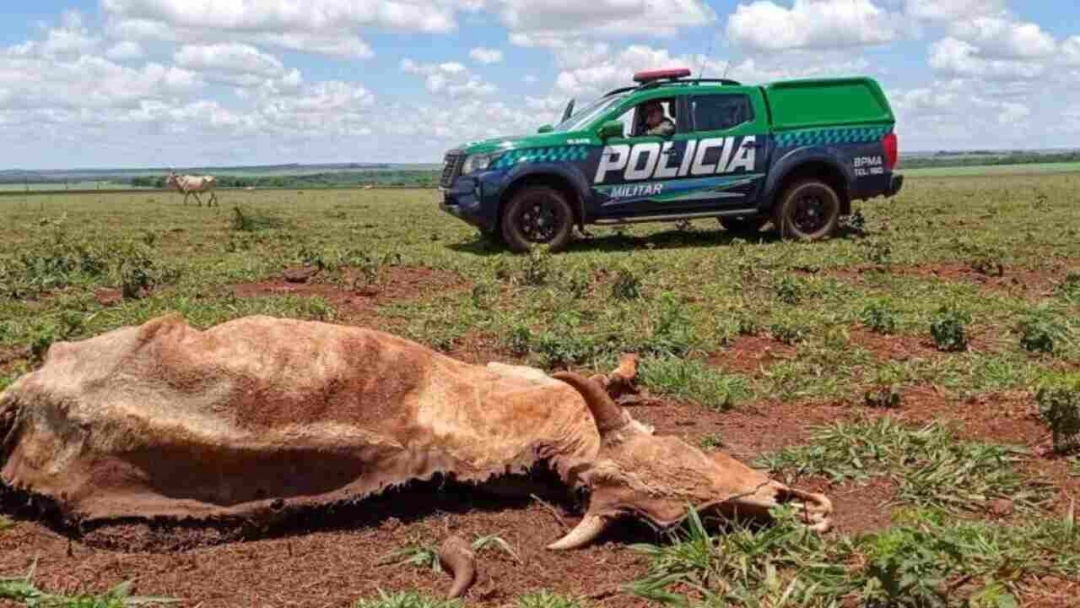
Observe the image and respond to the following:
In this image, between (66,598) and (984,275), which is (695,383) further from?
(984,275)

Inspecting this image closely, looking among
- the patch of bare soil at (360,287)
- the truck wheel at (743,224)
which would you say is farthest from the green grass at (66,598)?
the truck wheel at (743,224)

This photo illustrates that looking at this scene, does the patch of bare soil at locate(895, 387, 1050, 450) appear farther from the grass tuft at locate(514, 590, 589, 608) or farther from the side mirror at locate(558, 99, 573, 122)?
the side mirror at locate(558, 99, 573, 122)

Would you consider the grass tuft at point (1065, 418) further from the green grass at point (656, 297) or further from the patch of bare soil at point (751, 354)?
the patch of bare soil at point (751, 354)

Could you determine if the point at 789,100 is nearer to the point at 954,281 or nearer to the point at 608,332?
the point at 954,281

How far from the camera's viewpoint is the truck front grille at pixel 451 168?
13742mm

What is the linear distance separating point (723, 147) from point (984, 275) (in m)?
Answer: 4.11

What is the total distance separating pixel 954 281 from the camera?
10.2 metres

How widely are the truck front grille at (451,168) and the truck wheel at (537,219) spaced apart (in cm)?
88

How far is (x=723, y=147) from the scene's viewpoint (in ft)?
45.3

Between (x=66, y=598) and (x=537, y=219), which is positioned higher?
(x=537, y=219)

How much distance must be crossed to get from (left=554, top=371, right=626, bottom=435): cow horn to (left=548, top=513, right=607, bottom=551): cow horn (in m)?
0.31

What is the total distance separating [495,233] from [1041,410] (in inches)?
365

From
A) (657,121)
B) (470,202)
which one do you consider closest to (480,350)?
(470,202)

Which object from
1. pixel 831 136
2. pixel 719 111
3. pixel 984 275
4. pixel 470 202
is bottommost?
pixel 984 275
